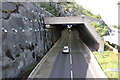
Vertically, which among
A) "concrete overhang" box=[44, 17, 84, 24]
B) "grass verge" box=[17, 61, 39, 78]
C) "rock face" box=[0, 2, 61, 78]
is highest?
"concrete overhang" box=[44, 17, 84, 24]

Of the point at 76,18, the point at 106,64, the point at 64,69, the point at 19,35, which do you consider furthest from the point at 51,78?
the point at 76,18

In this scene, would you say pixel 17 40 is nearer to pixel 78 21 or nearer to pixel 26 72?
pixel 26 72

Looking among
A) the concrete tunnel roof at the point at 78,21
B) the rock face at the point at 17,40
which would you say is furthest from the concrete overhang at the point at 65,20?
the rock face at the point at 17,40

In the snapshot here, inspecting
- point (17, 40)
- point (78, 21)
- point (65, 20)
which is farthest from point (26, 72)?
point (78, 21)

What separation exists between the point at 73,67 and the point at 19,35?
1053 centimetres

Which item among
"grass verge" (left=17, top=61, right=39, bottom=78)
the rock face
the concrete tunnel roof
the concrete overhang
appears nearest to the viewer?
the rock face

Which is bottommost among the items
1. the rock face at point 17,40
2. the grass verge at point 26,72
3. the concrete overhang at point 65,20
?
the grass verge at point 26,72

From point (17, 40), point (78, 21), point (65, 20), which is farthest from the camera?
point (65, 20)

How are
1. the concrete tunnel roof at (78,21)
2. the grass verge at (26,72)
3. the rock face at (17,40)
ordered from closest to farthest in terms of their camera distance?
the rock face at (17,40) < the grass verge at (26,72) < the concrete tunnel roof at (78,21)

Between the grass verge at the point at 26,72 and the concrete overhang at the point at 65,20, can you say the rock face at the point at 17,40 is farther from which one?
the concrete overhang at the point at 65,20

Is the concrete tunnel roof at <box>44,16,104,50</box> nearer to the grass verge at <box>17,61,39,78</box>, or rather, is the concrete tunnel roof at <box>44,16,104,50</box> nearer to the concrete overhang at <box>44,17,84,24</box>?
the concrete overhang at <box>44,17,84,24</box>

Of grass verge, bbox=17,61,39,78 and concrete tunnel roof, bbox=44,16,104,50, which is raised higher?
concrete tunnel roof, bbox=44,16,104,50

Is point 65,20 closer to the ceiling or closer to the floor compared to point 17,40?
closer to the ceiling

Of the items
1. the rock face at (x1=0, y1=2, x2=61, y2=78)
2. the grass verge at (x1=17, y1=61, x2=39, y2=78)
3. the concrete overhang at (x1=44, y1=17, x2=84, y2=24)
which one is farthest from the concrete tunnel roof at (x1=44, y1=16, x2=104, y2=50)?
the grass verge at (x1=17, y1=61, x2=39, y2=78)
